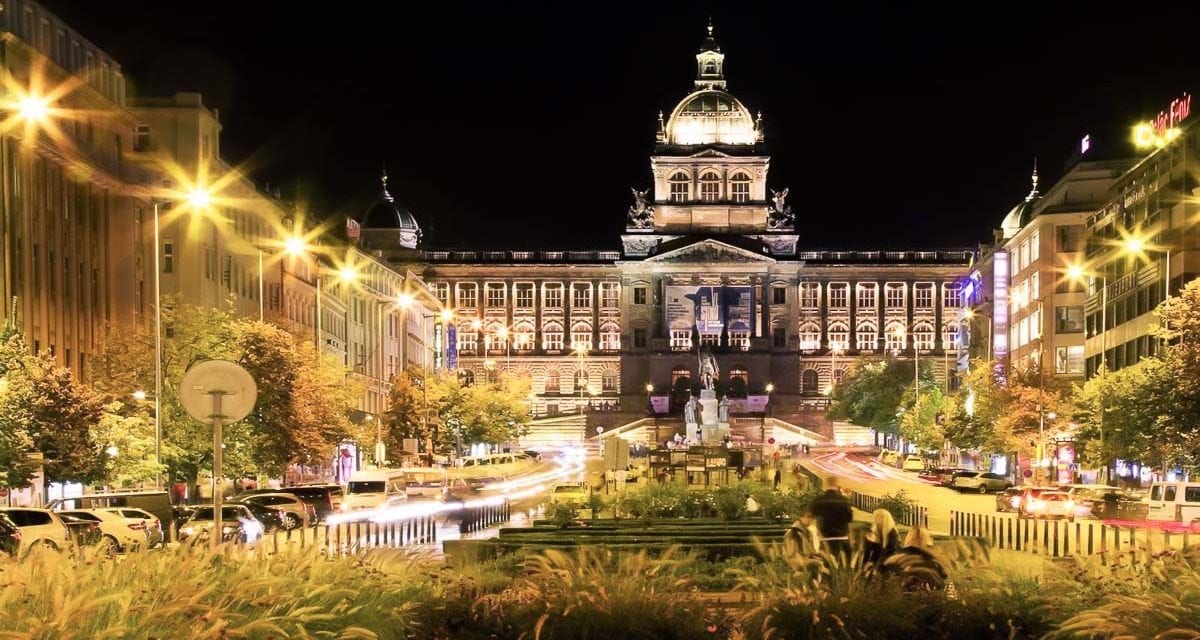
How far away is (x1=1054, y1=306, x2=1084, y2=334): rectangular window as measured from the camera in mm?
117938

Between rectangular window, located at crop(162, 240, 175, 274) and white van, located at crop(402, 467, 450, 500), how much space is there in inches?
716

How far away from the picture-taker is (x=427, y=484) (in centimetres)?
7281

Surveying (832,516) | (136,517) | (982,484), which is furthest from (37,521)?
(982,484)

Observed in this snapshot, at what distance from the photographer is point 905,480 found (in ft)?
331

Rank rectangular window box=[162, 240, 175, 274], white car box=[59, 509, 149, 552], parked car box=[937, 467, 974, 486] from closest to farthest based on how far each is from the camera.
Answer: white car box=[59, 509, 149, 552], rectangular window box=[162, 240, 175, 274], parked car box=[937, 467, 974, 486]

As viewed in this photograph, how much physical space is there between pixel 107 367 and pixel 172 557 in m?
54.9

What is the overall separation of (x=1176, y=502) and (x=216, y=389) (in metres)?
36.5

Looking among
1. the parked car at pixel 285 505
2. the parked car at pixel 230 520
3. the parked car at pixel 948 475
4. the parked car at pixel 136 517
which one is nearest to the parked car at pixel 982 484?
the parked car at pixel 948 475

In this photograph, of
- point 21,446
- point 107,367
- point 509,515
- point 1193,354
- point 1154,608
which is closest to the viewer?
point 1154,608

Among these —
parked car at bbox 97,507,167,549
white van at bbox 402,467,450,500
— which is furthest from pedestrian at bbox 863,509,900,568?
white van at bbox 402,467,450,500

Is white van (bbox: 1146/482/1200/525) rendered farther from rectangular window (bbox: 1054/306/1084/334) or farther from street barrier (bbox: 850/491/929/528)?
rectangular window (bbox: 1054/306/1084/334)

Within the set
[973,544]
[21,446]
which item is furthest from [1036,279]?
[973,544]

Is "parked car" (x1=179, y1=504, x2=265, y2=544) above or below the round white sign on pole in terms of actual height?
below

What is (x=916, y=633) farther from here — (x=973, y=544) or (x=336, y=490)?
(x=336, y=490)
